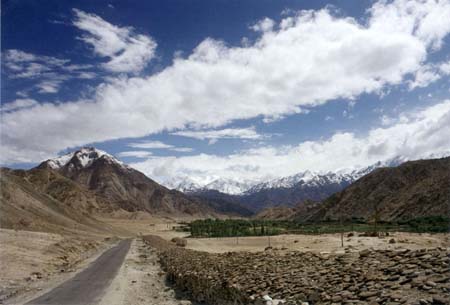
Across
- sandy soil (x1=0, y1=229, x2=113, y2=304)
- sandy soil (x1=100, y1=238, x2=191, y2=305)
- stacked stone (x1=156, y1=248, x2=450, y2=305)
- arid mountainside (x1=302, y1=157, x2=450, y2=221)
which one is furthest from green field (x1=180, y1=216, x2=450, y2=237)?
stacked stone (x1=156, y1=248, x2=450, y2=305)

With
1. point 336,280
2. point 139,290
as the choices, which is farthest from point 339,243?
point 336,280

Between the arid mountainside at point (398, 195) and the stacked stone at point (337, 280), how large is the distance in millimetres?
97245

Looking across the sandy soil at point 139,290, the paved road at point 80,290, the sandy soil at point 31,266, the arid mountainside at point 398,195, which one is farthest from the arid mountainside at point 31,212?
Answer: the arid mountainside at point 398,195

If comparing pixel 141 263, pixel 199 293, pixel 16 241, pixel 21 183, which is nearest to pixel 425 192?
pixel 141 263

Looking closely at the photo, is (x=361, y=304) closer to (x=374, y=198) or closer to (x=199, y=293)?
(x=199, y=293)

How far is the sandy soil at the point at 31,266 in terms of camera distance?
87.4 feet

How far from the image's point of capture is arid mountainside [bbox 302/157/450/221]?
113875mm

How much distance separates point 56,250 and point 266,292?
42915 millimetres

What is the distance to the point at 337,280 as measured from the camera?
1334cm

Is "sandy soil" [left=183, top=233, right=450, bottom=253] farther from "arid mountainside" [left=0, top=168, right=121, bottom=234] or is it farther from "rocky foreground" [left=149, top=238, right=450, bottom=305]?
"arid mountainside" [left=0, top=168, right=121, bottom=234]

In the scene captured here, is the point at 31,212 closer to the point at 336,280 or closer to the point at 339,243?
the point at 339,243

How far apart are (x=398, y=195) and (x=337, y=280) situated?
133935 millimetres

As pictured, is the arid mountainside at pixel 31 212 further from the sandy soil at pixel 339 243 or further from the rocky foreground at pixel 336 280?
the rocky foreground at pixel 336 280

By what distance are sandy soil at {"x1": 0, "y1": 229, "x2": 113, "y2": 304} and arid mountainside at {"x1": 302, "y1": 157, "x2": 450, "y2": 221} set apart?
90113 millimetres
